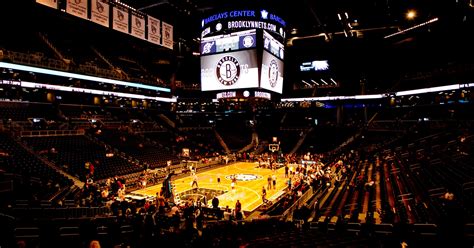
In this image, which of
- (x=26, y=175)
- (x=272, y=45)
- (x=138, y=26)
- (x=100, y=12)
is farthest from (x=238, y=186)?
(x=100, y=12)

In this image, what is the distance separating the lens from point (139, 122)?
36.8 m

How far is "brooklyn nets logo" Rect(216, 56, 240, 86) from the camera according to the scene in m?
17.4

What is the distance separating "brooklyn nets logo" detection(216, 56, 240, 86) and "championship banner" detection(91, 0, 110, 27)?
7330 millimetres

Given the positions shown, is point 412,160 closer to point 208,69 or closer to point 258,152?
point 208,69

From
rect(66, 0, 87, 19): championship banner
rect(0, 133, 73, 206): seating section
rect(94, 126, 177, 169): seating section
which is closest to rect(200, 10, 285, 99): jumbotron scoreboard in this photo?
rect(66, 0, 87, 19): championship banner

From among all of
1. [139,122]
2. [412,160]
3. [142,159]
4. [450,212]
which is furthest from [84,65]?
[450,212]

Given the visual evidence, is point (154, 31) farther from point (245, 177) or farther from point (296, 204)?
point (245, 177)

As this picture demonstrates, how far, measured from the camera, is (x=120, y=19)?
1232 centimetres

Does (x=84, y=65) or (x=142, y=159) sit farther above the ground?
(x=84, y=65)

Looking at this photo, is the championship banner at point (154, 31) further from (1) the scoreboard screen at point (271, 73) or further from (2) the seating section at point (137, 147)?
(2) the seating section at point (137, 147)

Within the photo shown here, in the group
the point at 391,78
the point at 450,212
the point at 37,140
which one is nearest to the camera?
the point at 450,212

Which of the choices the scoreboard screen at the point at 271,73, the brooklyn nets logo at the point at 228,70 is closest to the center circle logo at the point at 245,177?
the scoreboard screen at the point at 271,73

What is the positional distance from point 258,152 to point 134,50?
22866 mm

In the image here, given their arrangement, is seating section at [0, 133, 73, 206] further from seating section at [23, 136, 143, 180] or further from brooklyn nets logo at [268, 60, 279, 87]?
brooklyn nets logo at [268, 60, 279, 87]
